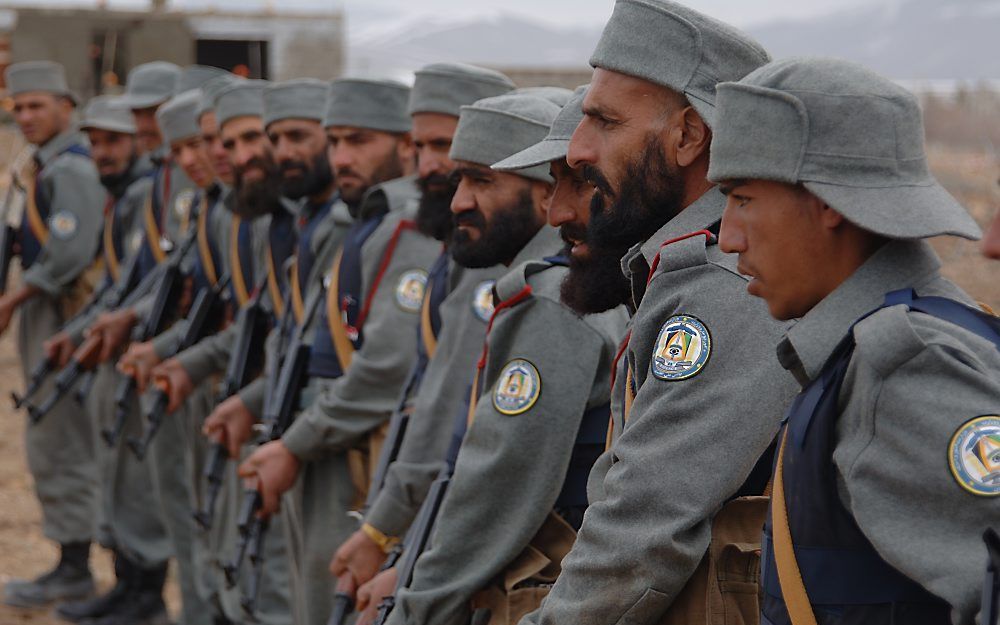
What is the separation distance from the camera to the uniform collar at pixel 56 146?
9.24 metres

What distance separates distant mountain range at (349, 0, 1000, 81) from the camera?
26.8m

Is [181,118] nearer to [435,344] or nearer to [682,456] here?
[435,344]

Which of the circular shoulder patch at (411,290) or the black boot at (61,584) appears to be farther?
the black boot at (61,584)

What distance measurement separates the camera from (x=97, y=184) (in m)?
9.14

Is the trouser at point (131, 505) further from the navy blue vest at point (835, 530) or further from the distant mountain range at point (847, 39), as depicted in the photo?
the distant mountain range at point (847, 39)

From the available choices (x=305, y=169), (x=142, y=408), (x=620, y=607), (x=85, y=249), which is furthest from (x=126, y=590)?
(x=620, y=607)

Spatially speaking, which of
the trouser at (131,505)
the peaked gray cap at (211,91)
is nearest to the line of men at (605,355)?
the peaked gray cap at (211,91)

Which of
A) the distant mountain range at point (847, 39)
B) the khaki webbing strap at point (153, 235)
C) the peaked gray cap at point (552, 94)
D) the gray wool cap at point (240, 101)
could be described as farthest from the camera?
the distant mountain range at point (847, 39)

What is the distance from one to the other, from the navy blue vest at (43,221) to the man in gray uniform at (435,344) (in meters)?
4.95

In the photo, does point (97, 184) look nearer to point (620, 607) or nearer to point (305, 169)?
point (305, 169)

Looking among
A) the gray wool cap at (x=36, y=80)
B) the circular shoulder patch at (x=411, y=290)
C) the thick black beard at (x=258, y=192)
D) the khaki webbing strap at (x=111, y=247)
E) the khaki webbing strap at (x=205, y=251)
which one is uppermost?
the circular shoulder patch at (x=411, y=290)

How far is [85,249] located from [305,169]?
3246 millimetres

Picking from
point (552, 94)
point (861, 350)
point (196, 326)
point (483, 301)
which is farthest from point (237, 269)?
point (861, 350)

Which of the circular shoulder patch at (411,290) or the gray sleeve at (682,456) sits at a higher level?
the gray sleeve at (682,456)
